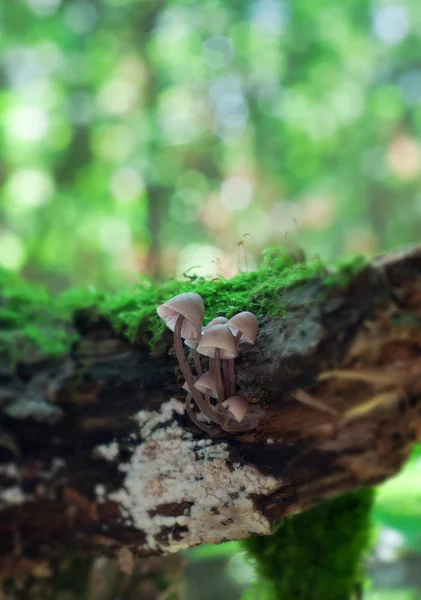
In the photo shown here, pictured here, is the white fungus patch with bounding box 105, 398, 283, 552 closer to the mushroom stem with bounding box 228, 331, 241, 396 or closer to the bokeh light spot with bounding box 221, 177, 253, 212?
the mushroom stem with bounding box 228, 331, 241, 396

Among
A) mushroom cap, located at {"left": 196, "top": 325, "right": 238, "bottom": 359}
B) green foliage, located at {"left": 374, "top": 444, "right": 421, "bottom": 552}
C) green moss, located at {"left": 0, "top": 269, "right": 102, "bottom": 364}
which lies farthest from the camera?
green foliage, located at {"left": 374, "top": 444, "right": 421, "bottom": 552}

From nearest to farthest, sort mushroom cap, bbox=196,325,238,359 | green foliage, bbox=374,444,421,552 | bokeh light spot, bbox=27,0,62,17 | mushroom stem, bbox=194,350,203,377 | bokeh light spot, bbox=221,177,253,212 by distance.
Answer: mushroom cap, bbox=196,325,238,359
mushroom stem, bbox=194,350,203,377
green foliage, bbox=374,444,421,552
bokeh light spot, bbox=27,0,62,17
bokeh light spot, bbox=221,177,253,212

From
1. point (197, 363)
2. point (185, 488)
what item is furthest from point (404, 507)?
point (197, 363)

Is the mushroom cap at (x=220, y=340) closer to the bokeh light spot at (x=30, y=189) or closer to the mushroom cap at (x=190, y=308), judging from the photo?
the mushroom cap at (x=190, y=308)

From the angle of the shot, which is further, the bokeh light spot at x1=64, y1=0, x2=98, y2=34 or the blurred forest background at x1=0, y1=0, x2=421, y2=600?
the bokeh light spot at x1=64, y1=0, x2=98, y2=34

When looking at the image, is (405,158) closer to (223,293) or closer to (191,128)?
(191,128)

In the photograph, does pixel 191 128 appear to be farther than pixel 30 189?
Yes

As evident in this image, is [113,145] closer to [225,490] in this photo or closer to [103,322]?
[103,322]

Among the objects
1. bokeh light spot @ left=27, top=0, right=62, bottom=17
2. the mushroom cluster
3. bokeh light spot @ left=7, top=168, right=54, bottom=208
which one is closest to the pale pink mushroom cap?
the mushroom cluster
